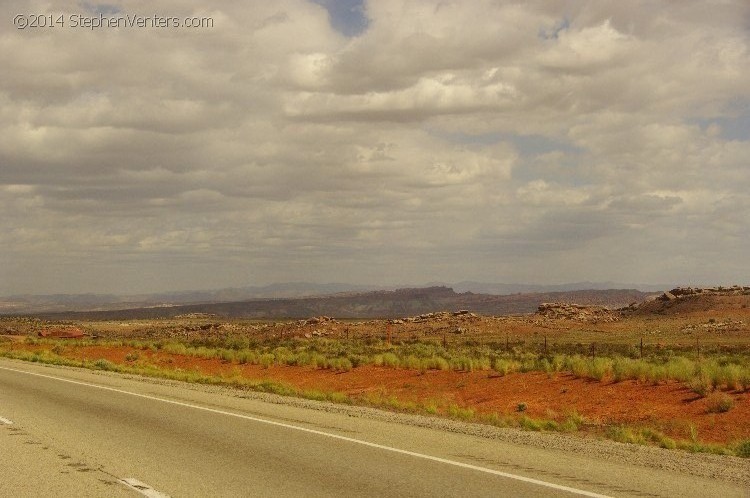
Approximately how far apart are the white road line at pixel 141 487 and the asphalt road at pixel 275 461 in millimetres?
20

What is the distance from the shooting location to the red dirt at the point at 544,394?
18906mm

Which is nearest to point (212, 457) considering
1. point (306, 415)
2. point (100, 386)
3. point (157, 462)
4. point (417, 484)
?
point (157, 462)

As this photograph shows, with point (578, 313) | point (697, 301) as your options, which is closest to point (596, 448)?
point (578, 313)

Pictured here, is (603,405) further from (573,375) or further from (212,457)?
(212,457)

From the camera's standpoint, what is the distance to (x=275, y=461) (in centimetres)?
1065

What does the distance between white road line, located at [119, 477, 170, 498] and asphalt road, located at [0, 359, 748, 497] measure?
2 centimetres

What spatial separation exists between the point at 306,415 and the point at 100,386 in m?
9.89

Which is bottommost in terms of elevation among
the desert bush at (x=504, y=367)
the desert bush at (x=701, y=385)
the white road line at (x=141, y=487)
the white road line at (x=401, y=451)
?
the desert bush at (x=504, y=367)

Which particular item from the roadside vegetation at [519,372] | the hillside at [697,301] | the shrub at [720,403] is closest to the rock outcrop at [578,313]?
the hillside at [697,301]

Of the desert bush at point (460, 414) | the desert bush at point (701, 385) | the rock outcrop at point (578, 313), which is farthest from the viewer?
the rock outcrop at point (578, 313)

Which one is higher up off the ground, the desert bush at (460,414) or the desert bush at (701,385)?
the desert bush at (701,385)

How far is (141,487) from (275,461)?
2215 millimetres

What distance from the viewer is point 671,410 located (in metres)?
20.3

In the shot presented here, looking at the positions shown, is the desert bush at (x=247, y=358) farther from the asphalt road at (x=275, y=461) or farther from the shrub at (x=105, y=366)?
the asphalt road at (x=275, y=461)
